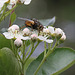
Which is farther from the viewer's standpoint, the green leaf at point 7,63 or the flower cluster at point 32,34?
the flower cluster at point 32,34

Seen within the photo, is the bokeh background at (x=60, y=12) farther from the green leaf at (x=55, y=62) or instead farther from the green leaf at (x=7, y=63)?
the green leaf at (x=7, y=63)

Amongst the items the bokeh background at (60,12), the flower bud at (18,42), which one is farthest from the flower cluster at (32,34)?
the bokeh background at (60,12)

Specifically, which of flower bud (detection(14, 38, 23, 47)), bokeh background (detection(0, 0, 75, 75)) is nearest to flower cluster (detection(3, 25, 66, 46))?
flower bud (detection(14, 38, 23, 47))

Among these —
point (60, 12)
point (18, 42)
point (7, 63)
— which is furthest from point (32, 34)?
point (60, 12)

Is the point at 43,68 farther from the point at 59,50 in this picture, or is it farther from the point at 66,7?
the point at 66,7

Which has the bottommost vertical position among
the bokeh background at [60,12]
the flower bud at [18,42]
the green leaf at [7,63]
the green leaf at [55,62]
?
the bokeh background at [60,12]

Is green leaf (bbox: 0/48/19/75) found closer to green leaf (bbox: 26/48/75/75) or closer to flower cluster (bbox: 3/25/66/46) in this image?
flower cluster (bbox: 3/25/66/46)
